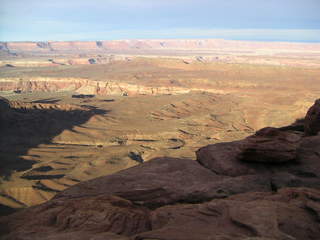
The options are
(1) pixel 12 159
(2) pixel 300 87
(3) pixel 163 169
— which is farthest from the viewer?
(2) pixel 300 87

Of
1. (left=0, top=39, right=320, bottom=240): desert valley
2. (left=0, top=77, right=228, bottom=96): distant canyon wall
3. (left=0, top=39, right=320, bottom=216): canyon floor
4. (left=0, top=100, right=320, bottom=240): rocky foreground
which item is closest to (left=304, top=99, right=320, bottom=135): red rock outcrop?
(left=0, top=39, right=320, bottom=240): desert valley

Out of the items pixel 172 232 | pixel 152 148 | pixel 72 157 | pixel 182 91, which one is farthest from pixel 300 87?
pixel 172 232

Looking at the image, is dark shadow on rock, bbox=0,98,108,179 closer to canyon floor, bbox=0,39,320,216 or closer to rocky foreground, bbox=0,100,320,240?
canyon floor, bbox=0,39,320,216

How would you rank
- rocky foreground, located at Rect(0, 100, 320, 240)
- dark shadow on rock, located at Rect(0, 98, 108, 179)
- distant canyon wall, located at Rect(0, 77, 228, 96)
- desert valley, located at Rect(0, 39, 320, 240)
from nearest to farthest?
rocky foreground, located at Rect(0, 100, 320, 240), desert valley, located at Rect(0, 39, 320, 240), dark shadow on rock, located at Rect(0, 98, 108, 179), distant canyon wall, located at Rect(0, 77, 228, 96)

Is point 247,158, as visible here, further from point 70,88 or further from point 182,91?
point 70,88

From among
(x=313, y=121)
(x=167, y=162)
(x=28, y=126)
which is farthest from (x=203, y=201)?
(x=28, y=126)

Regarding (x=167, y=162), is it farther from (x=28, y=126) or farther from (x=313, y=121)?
(x=28, y=126)

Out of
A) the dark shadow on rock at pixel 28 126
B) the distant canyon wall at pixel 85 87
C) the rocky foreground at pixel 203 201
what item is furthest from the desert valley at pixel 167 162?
the distant canyon wall at pixel 85 87
